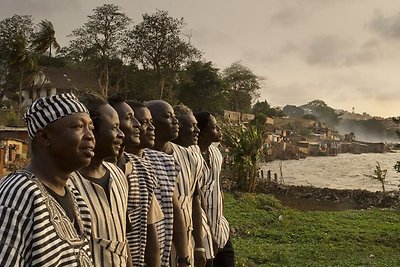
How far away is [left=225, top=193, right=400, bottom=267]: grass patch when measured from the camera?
30.8 feet

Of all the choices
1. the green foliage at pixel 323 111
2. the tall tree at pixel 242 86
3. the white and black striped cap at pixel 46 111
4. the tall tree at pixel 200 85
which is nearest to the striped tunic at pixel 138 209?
the white and black striped cap at pixel 46 111

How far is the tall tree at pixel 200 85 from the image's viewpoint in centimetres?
4284

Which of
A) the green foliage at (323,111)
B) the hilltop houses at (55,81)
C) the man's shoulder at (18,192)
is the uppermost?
the green foliage at (323,111)

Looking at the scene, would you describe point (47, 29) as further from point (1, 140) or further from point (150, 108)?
point (150, 108)

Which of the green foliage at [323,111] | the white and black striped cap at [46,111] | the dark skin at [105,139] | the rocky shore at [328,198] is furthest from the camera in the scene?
the green foliage at [323,111]

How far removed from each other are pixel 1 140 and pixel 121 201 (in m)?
17.4

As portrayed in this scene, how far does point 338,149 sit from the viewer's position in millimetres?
80812

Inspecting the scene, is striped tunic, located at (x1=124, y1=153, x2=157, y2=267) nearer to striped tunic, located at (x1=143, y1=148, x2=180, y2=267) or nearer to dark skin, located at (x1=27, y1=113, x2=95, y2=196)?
striped tunic, located at (x1=143, y1=148, x2=180, y2=267)

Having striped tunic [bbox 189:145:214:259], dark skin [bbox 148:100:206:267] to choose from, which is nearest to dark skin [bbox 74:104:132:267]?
dark skin [bbox 148:100:206:267]

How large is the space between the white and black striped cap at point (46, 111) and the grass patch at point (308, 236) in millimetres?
6391

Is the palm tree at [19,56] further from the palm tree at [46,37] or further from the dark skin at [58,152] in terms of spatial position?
the dark skin at [58,152]

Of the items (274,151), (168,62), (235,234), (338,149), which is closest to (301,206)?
(235,234)

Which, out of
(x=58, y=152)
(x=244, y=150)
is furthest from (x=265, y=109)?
(x=58, y=152)

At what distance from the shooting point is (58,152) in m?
2.03
